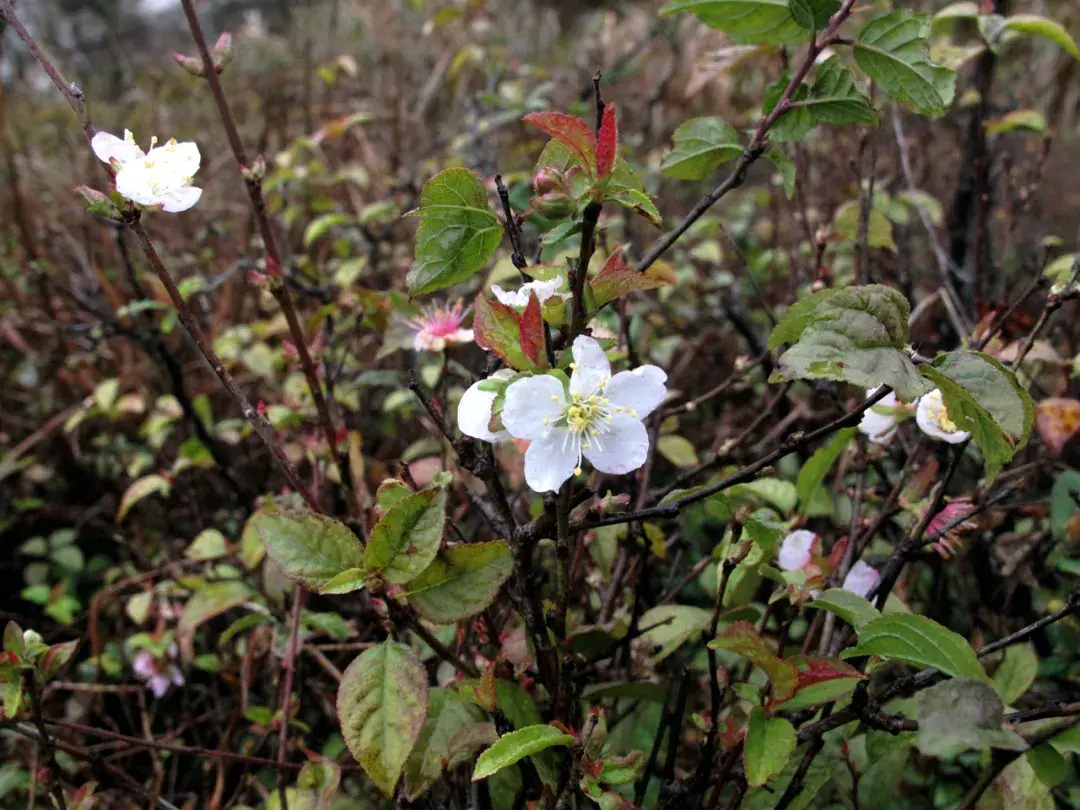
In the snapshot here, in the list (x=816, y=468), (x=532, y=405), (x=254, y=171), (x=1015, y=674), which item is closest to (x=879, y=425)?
(x=816, y=468)

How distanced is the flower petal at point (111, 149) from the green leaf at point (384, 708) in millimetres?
533

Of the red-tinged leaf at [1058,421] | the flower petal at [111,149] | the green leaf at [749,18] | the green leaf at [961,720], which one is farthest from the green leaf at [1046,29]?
the flower petal at [111,149]

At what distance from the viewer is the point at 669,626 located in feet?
3.13

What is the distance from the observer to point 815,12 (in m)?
0.70

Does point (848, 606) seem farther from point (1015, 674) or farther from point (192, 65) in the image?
point (192, 65)

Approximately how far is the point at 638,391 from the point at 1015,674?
0.67 m

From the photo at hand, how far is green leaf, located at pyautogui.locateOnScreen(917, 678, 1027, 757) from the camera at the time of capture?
1.58ft

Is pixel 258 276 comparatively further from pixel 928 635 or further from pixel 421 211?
Answer: pixel 928 635

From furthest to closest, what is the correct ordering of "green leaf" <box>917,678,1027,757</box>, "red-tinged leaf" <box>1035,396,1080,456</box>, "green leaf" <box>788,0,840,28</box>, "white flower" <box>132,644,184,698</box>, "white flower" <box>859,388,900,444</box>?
"white flower" <box>132,644,184,698</box> < "red-tinged leaf" <box>1035,396,1080,456</box> < "white flower" <box>859,388,900,444</box> < "green leaf" <box>788,0,840,28</box> < "green leaf" <box>917,678,1027,757</box>

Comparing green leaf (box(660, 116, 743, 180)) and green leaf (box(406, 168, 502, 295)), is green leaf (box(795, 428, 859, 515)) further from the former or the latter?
green leaf (box(406, 168, 502, 295))

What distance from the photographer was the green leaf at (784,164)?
749mm

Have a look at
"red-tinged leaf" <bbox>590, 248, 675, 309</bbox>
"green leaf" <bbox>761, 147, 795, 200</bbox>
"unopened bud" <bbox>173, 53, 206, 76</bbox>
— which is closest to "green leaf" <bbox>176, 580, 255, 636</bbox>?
"unopened bud" <bbox>173, 53, 206, 76</bbox>

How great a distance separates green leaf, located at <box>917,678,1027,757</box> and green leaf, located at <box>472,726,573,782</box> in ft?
0.85

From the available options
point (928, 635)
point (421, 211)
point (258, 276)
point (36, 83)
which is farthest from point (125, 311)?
point (36, 83)
